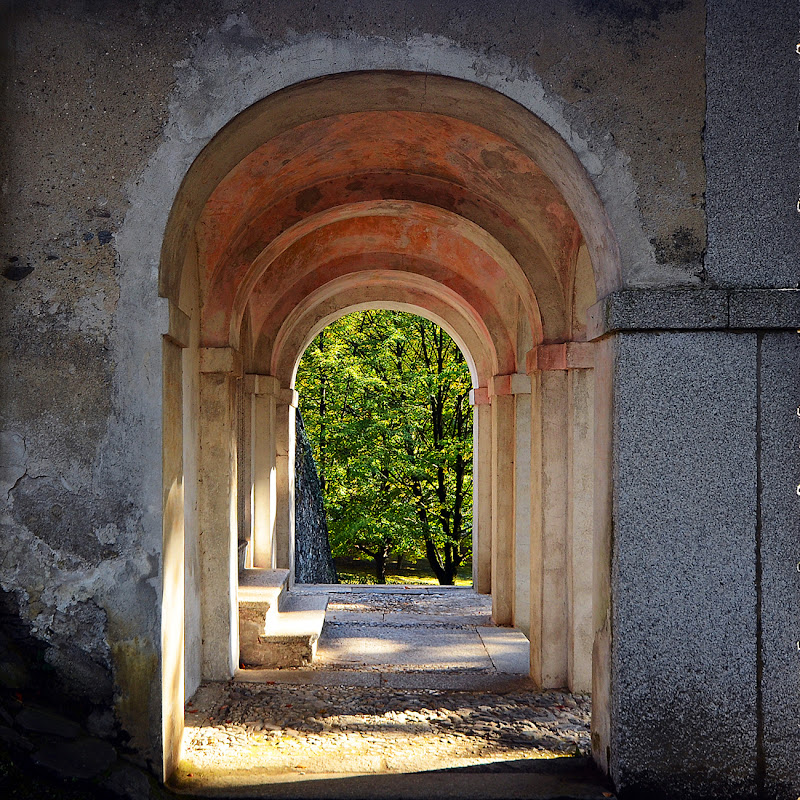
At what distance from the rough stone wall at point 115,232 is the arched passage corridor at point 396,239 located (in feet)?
0.58

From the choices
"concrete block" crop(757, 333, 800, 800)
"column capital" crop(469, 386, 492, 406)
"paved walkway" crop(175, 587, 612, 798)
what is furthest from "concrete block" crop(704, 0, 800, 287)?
"column capital" crop(469, 386, 492, 406)

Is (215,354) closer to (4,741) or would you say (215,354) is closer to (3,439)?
(3,439)

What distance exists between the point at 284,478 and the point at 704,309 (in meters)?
9.21

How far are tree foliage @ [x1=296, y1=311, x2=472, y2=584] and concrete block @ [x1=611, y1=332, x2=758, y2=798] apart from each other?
571 inches

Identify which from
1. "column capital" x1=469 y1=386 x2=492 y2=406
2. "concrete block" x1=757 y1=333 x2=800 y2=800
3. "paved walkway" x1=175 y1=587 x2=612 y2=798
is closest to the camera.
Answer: "concrete block" x1=757 y1=333 x2=800 y2=800

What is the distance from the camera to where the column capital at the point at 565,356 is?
7.36 meters

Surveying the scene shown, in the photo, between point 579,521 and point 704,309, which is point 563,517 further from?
point 704,309

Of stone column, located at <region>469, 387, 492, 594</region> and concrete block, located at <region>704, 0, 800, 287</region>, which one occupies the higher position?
concrete block, located at <region>704, 0, 800, 287</region>

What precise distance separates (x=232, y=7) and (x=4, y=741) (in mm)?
Result: 4066

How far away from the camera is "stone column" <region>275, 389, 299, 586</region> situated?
1259cm

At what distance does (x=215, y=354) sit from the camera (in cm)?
765

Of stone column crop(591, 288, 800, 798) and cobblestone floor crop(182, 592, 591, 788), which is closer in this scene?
stone column crop(591, 288, 800, 798)

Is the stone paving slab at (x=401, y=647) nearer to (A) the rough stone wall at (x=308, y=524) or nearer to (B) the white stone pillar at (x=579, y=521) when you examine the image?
(B) the white stone pillar at (x=579, y=521)

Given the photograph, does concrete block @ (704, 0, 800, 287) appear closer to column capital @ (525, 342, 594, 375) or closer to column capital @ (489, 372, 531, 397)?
column capital @ (525, 342, 594, 375)
